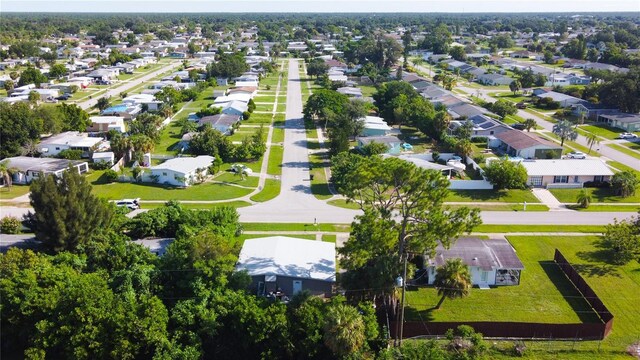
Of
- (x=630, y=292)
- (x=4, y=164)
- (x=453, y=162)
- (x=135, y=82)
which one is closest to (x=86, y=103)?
(x=135, y=82)

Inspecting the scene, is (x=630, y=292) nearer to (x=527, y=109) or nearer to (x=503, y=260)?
(x=503, y=260)

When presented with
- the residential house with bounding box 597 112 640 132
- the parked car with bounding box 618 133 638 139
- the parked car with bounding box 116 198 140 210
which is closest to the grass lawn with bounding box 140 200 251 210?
the parked car with bounding box 116 198 140 210

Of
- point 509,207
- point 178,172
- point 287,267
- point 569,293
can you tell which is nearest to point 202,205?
point 178,172

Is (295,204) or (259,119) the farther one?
(259,119)

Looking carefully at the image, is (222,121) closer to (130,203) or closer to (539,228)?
(130,203)

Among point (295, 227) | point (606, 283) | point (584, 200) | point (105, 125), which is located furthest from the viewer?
point (105, 125)

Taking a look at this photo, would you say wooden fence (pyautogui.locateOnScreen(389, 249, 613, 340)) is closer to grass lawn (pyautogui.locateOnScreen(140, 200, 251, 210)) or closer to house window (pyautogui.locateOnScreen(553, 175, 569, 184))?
grass lawn (pyautogui.locateOnScreen(140, 200, 251, 210))
